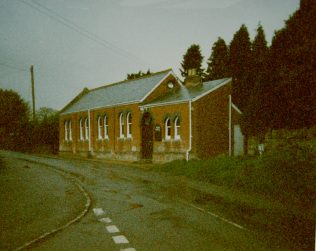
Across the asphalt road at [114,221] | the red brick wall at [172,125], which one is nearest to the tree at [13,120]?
the red brick wall at [172,125]

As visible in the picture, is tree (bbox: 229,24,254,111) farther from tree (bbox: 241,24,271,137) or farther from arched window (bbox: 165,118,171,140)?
tree (bbox: 241,24,271,137)

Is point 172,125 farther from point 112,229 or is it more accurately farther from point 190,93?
point 112,229

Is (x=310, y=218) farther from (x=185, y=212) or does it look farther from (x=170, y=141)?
(x=170, y=141)

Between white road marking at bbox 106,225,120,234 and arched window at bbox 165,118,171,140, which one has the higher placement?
arched window at bbox 165,118,171,140

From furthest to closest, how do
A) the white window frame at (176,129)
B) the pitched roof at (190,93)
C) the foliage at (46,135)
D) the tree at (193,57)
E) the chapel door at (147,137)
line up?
the tree at (193,57), the foliage at (46,135), the chapel door at (147,137), the white window frame at (176,129), the pitched roof at (190,93)

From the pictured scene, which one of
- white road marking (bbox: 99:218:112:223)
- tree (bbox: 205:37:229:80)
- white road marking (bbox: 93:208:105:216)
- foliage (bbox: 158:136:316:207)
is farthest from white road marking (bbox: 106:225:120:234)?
tree (bbox: 205:37:229:80)

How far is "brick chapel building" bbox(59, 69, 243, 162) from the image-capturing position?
28.6 metres

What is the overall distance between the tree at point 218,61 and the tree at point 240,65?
96 cm

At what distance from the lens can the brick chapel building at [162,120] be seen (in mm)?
28578

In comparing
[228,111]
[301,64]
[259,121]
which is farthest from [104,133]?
[301,64]

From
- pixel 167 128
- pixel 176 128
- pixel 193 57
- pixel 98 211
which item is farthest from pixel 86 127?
pixel 98 211

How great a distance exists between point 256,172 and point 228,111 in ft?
52.2

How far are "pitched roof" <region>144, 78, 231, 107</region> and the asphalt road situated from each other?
1379 cm

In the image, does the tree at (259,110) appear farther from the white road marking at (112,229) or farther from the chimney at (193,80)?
the white road marking at (112,229)
